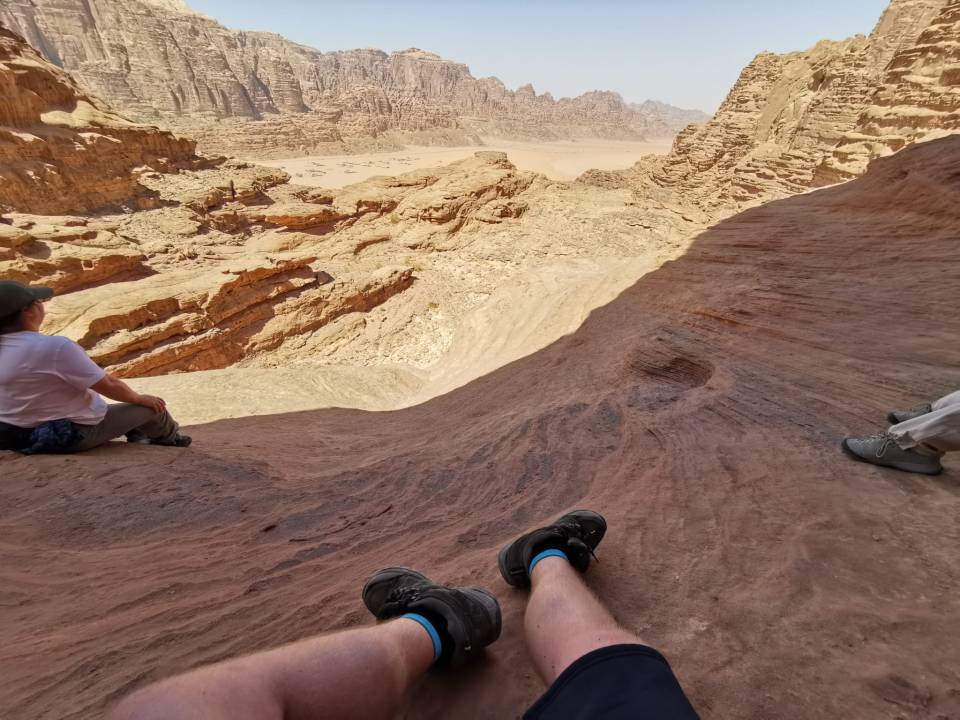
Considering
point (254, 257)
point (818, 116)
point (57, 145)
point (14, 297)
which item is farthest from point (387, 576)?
point (818, 116)

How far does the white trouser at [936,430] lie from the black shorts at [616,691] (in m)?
2.02

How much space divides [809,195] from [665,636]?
368 inches

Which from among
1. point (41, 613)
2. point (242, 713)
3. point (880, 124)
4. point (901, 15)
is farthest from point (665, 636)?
point (901, 15)

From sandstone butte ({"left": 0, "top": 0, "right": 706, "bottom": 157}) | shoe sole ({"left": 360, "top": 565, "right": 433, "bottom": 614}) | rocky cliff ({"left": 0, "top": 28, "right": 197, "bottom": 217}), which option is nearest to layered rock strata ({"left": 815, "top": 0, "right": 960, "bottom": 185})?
shoe sole ({"left": 360, "top": 565, "right": 433, "bottom": 614})

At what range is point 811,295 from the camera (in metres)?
5.20

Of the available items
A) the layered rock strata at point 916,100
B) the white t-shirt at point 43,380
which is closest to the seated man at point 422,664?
the white t-shirt at point 43,380

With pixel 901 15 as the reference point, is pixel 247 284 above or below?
below

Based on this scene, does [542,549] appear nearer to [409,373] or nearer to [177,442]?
[177,442]

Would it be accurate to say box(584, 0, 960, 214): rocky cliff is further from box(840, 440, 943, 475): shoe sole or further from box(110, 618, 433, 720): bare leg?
box(110, 618, 433, 720): bare leg

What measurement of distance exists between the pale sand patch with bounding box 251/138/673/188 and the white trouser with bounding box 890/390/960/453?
24.1m

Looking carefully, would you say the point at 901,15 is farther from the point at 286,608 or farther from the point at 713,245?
the point at 286,608

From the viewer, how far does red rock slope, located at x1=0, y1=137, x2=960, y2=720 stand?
4.66ft

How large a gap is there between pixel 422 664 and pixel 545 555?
0.63 metres

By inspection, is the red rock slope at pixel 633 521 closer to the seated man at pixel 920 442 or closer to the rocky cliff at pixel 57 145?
the seated man at pixel 920 442
